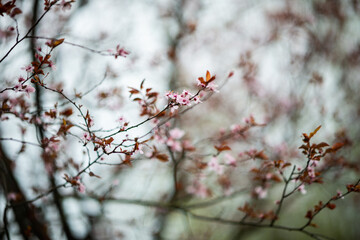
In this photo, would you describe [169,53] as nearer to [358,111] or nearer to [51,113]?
[51,113]

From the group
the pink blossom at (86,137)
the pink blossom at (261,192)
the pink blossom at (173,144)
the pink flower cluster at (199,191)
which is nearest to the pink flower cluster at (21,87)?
the pink blossom at (86,137)

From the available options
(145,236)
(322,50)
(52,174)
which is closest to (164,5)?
(322,50)

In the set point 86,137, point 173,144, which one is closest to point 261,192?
point 173,144

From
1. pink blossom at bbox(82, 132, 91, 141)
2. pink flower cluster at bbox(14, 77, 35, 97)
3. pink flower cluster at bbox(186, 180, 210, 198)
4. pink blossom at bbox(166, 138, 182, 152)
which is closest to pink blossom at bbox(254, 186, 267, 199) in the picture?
pink flower cluster at bbox(186, 180, 210, 198)

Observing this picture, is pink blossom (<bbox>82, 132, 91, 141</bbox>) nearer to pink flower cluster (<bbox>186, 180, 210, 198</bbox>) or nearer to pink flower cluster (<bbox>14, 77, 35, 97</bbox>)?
pink flower cluster (<bbox>14, 77, 35, 97</bbox>)

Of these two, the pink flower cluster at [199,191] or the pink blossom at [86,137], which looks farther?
the pink flower cluster at [199,191]

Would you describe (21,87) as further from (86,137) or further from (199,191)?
(199,191)

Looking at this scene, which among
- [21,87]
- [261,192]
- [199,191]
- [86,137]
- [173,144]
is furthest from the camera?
[199,191]

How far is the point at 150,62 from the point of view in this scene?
10.3 ft

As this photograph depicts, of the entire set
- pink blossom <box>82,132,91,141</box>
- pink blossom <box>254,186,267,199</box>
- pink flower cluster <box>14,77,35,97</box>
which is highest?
pink flower cluster <box>14,77,35,97</box>

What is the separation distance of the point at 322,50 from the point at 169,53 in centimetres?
189

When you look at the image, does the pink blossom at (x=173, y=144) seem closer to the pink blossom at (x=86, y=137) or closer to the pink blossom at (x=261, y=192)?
the pink blossom at (x=86, y=137)

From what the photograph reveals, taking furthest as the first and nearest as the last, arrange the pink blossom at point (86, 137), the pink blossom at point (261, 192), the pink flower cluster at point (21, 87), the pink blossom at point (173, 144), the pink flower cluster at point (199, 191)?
the pink flower cluster at point (199, 191), the pink blossom at point (261, 192), the pink blossom at point (173, 144), the pink blossom at point (86, 137), the pink flower cluster at point (21, 87)

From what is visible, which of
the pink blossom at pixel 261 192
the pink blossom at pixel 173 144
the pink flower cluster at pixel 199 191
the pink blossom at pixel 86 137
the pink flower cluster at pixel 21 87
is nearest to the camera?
the pink flower cluster at pixel 21 87
